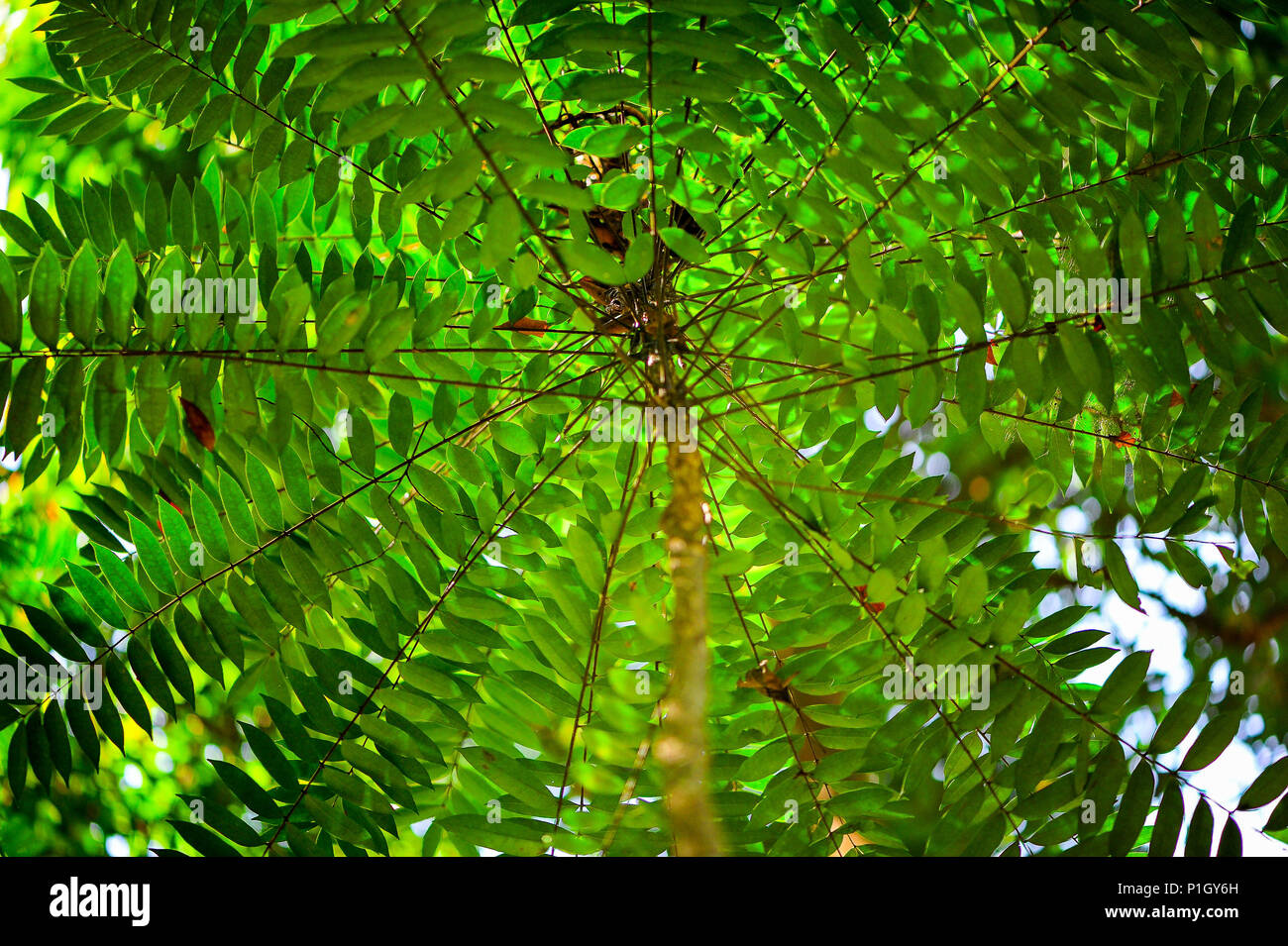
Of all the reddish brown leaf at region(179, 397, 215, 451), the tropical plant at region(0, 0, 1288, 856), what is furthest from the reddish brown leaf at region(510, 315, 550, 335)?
the reddish brown leaf at region(179, 397, 215, 451)

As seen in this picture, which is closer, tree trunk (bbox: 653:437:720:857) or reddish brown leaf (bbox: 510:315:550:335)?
tree trunk (bbox: 653:437:720:857)

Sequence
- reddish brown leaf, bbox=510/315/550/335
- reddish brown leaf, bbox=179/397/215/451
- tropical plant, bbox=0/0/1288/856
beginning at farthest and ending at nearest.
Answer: reddish brown leaf, bbox=510/315/550/335
reddish brown leaf, bbox=179/397/215/451
tropical plant, bbox=0/0/1288/856

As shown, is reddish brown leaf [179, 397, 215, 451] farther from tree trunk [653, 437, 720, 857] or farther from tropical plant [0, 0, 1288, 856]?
tree trunk [653, 437, 720, 857]

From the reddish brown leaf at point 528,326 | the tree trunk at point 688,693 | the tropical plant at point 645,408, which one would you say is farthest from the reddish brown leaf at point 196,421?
the tree trunk at point 688,693

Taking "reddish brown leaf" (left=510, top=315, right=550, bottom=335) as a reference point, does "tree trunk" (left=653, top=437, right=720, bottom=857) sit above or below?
below

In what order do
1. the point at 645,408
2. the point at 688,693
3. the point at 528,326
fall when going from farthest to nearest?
1. the point at 528,326
2. the point at 645,408
3. the point at 688,693

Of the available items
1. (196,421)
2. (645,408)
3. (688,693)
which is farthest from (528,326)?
(688,693)

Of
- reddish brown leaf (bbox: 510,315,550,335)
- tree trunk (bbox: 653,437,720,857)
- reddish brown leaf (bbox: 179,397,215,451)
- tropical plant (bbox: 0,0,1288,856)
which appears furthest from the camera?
reddish brown leaf (bbox: 510,315,550,335)

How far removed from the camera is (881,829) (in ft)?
4.65

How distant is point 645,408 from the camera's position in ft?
4.32

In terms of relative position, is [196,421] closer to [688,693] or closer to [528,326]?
[528,326]

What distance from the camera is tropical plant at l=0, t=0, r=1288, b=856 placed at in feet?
3.68
